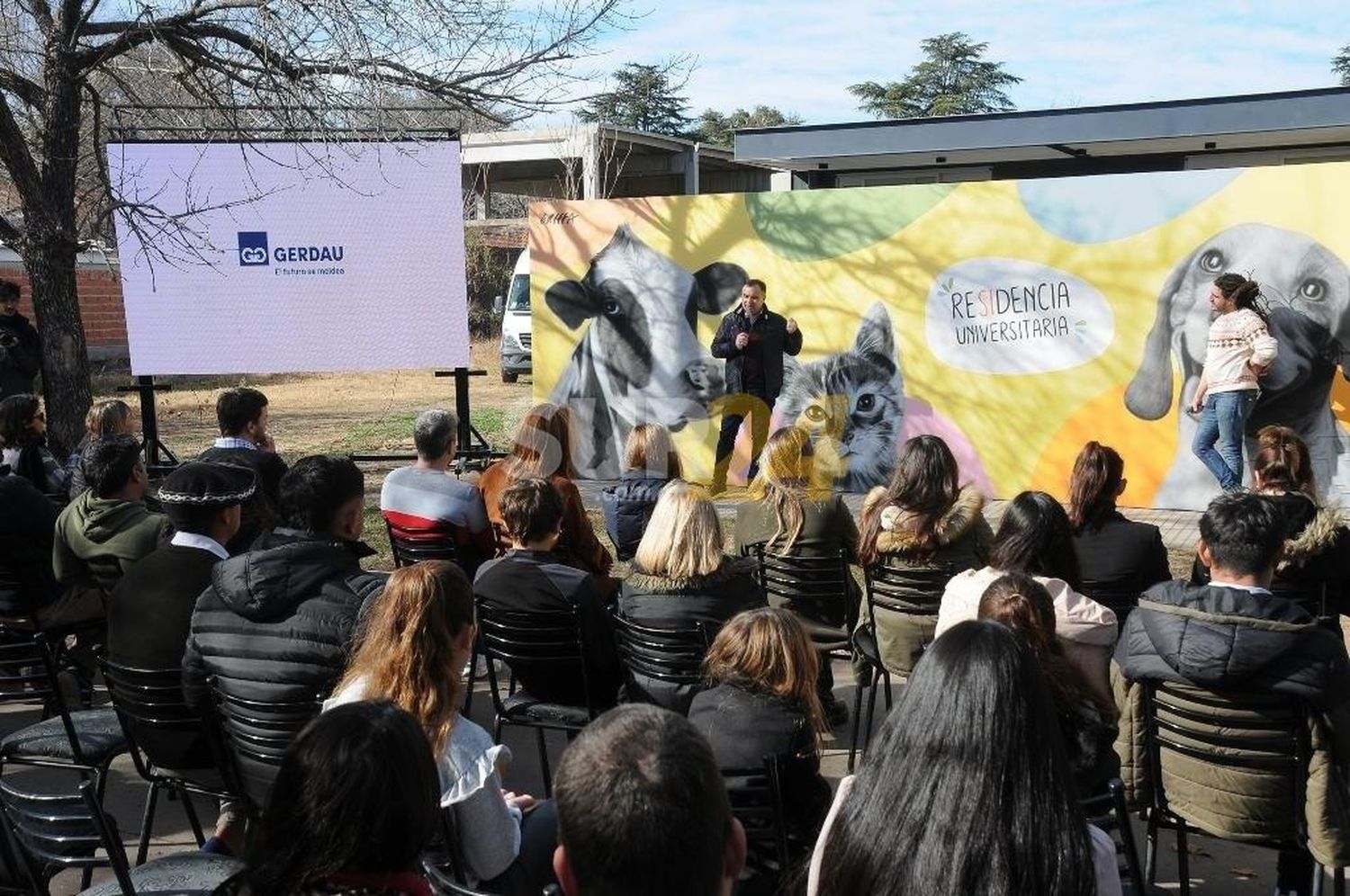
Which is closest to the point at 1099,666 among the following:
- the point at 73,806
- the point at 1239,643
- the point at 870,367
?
the point at 1239,643

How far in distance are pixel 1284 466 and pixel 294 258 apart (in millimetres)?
7692

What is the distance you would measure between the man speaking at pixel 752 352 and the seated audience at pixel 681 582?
577 cm

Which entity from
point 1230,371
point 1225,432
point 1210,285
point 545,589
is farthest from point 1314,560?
point 1210,285

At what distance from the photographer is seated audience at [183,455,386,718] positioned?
357 cm

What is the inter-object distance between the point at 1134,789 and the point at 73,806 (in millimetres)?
3091

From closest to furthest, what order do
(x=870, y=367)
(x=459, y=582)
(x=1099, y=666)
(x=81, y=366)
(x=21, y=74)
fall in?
1. (x=459, y=582)
2. (x=1099, y=666)
3. (x=81, y=366)
4. (x=21, y=74)
5. (x=870, y=367)

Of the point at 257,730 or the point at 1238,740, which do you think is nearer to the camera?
the point at 1238,740

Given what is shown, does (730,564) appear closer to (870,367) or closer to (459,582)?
(459,582)

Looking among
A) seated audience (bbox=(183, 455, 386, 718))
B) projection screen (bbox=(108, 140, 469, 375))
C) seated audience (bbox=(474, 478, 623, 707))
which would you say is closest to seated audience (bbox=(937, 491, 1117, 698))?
seated audience (bbox=(474, 478, 623, 707))

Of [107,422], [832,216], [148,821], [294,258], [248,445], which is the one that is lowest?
[148,821]

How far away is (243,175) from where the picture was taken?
32.4 ft

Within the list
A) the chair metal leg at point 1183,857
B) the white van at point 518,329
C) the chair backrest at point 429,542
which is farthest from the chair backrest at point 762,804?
the white van at point 518,329

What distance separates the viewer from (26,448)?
22.0 ft

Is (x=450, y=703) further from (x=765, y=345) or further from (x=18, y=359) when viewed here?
(x=18, y=359)
